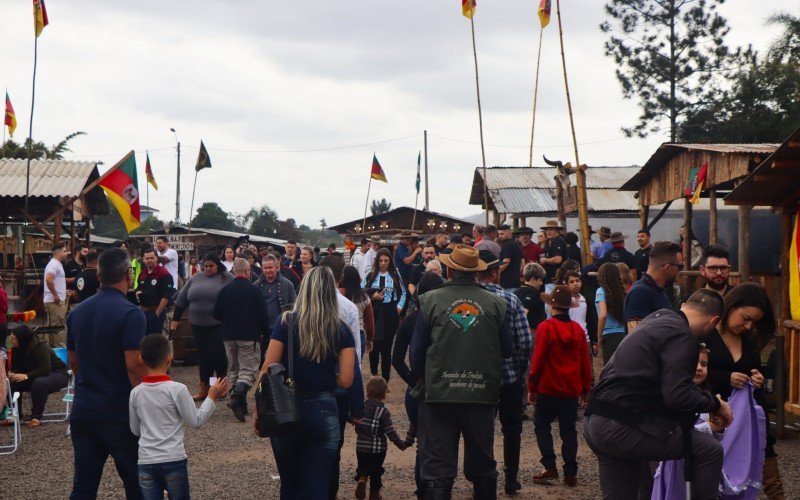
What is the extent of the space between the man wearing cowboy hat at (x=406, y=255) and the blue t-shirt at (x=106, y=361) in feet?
38.1

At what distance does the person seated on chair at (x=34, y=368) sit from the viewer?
10.5 m

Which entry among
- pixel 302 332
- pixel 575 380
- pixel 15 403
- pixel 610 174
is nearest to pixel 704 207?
pixel 610 174

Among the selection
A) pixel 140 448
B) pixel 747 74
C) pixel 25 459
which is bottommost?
pixel 25 459

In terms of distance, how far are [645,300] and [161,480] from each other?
3.81 meters

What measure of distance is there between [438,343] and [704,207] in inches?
729

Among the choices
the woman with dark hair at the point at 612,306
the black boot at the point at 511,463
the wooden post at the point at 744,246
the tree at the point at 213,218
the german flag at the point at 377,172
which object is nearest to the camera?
the black boot at the point at 511,463

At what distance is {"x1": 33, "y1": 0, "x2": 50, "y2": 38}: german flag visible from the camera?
19.3 m

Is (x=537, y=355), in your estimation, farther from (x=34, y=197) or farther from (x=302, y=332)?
(x=34, y=197)

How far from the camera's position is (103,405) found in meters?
5.41

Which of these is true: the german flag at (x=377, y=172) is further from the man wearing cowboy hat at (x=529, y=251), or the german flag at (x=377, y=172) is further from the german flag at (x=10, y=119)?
the man wearing cowboy hat at (x=529, y=251)

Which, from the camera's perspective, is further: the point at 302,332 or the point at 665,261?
the point at 665,261

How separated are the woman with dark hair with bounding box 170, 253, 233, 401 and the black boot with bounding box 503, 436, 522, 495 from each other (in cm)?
509

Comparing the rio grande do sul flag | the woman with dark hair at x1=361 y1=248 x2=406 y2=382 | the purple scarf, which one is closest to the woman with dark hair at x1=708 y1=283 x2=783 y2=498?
the purple scarf

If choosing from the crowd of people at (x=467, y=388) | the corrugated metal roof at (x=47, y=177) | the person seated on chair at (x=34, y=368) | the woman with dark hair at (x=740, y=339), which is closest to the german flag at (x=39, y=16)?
the corrugated metal roof at (x=47, y=177)
